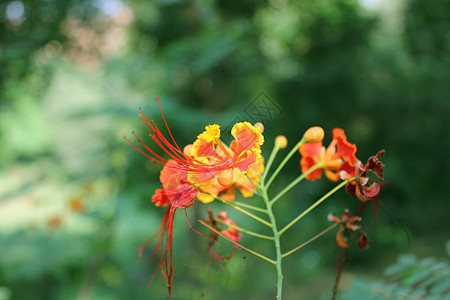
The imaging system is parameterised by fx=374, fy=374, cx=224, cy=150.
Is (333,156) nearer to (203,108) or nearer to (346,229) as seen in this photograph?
(346,229)

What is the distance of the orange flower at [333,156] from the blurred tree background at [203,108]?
2.24m

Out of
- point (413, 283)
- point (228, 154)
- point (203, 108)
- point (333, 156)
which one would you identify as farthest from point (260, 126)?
point (203, 108)

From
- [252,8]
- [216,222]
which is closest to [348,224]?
[216,222]

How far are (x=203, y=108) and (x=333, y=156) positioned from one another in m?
4.23

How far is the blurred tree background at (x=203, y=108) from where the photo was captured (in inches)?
133

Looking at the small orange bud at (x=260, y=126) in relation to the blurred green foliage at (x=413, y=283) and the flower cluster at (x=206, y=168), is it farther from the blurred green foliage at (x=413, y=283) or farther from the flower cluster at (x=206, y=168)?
the blurred green foliage at (x=413, y=283)

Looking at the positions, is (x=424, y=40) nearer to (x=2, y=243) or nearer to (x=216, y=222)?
(x=216, y=222)

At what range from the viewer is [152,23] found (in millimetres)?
5191

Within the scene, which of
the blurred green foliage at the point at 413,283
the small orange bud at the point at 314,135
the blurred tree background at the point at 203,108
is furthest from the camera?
the blurred tree background at the point at 203,108

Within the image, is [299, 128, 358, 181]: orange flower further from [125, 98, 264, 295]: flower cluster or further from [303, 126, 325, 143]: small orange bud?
[125, 98, 264, 295]: flower cluster

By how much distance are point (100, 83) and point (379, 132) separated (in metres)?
3.61

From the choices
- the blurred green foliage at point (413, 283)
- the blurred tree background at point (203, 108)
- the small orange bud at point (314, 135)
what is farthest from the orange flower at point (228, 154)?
the blurred tree background at point (203, 108)

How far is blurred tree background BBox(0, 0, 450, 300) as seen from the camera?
3.39 meters

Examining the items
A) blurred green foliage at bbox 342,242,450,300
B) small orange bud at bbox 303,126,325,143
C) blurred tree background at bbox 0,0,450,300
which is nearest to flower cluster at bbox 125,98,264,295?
small orange bud at bbox 303,126,325,143
